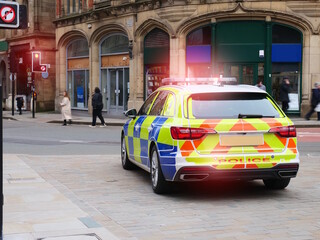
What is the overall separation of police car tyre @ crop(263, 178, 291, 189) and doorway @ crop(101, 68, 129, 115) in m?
22.4

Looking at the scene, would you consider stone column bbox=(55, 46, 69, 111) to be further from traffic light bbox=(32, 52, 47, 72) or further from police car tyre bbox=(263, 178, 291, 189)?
police car tyre bbox=(263, 178, 291, 189)

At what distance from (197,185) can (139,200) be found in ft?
4.71

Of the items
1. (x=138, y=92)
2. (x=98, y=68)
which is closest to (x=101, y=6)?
(x=98, y=68)

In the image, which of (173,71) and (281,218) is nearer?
(281,218)

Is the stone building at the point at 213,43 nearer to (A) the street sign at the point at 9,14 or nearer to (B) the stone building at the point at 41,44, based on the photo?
(B) the stone building at the point at 41,44

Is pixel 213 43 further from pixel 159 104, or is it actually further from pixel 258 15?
pixel 159 104

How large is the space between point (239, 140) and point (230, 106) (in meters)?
0.54

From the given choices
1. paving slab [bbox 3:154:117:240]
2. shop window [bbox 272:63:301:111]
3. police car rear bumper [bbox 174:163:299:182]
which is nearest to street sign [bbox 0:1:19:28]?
paving slab [bbox 3:154:117:240]

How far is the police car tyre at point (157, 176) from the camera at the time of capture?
766 cm

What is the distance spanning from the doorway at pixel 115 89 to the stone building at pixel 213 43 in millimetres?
54

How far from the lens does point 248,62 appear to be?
2652 centimetres

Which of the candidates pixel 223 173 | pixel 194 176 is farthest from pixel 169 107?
pixel 223 173

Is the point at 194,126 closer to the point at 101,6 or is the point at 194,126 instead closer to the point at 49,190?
the point at 49,190

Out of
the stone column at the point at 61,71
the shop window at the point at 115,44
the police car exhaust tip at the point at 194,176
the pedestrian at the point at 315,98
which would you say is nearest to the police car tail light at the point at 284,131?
the police car exhaust tip at the point at 194,176
